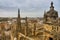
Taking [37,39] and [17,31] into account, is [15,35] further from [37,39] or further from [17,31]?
[37,39]

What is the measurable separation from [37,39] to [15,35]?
6.53ft

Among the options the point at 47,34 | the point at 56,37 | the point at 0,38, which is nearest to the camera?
the point at 56,37

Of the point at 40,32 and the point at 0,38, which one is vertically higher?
the point at 40,32

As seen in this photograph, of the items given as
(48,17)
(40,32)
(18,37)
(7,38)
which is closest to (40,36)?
(40,32)

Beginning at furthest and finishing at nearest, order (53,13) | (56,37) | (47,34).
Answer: (53,13) < (47,34) < (56,37)

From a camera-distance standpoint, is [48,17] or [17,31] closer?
[17,31]

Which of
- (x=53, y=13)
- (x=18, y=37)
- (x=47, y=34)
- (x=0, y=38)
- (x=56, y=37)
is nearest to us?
(x=56, y=37)

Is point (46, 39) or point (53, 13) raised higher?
point (53, 13)

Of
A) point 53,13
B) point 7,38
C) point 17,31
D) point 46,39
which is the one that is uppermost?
point 53,13

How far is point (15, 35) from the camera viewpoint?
10.4 m

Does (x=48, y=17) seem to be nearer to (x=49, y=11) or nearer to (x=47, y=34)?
(x=49, y=11)

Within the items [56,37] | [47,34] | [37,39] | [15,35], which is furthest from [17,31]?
[56,37]

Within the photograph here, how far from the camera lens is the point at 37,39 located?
33.6ft

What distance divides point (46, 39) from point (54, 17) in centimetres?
1057
